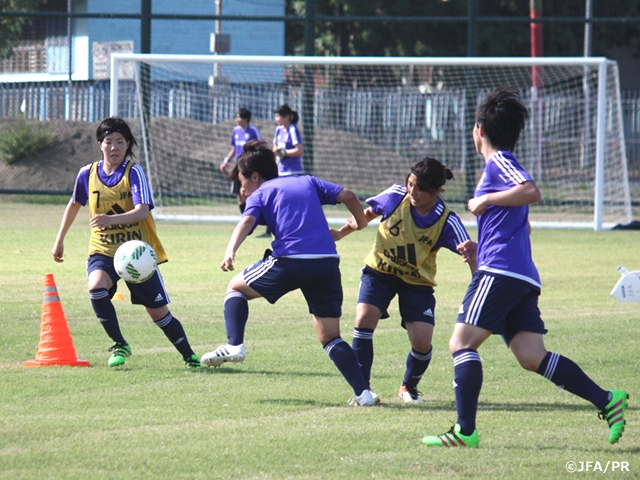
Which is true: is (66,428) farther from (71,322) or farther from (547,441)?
(71,322)

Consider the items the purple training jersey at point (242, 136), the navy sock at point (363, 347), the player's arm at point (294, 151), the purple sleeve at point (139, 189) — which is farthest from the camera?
the purple training jersey at point (242, 136)

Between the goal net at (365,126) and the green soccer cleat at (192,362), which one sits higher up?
the goal net at (365,126)

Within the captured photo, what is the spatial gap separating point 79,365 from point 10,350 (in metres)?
0.74

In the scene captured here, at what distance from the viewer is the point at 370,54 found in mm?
33375

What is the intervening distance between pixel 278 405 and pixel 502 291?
1615mm

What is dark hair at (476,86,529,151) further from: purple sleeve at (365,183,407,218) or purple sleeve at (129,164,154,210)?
purple sleeve at (129,164,154,210)

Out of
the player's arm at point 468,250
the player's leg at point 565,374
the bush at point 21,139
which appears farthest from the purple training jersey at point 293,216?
the bush at point 21,139

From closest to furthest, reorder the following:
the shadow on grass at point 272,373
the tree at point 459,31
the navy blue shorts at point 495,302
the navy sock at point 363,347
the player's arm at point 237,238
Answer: the navy blue shorts at point 495,302
the player's arm at point 237,238
the navy sock at point 363,347
the shadow on grass at point 272,373
the tree at point 459,31

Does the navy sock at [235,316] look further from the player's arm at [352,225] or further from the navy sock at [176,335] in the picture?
the navy sock at [176,335]

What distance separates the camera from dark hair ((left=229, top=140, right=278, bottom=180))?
5.93 meters

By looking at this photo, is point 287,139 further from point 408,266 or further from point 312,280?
point 312,280

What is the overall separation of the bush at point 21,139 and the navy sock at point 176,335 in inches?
730

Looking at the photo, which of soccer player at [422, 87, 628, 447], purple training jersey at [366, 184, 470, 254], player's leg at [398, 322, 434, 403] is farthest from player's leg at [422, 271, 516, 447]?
player's leg at [398, 322, 434, 403]

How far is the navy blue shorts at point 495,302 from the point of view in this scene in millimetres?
4691
